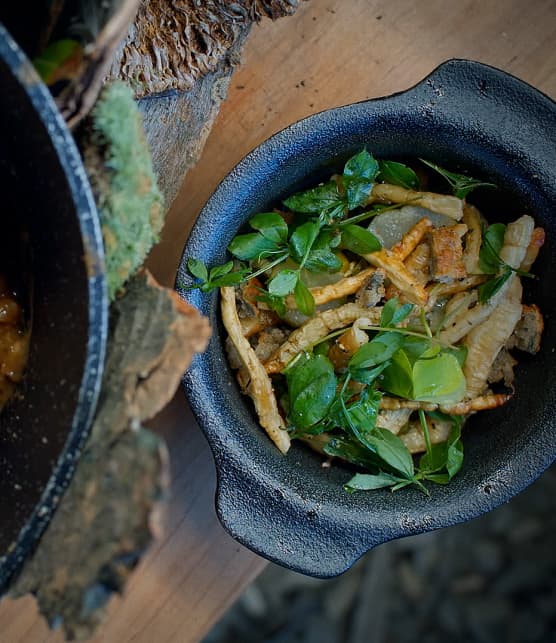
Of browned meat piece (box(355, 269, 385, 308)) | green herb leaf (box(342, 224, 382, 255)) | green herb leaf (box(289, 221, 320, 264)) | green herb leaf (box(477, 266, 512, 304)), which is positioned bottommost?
green herb leaf (box(477, 266, 512, 304))

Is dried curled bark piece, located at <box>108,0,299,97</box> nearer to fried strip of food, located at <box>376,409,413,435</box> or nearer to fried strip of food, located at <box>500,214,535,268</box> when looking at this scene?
fried strip of food, located at <box>500,214,535,268</box>

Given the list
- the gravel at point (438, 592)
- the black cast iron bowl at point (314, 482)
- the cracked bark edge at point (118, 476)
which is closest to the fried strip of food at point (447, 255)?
the black cast iron bowl at point (314, 482)

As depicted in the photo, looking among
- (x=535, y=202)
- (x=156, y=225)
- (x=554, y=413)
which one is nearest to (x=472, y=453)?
(x=554, y=413)

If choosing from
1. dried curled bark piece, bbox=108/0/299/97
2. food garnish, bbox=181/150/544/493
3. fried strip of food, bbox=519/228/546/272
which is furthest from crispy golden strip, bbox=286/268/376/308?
dried curled bark piece, bbox=108/0/299/97

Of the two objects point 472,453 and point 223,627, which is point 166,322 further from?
point 223,627

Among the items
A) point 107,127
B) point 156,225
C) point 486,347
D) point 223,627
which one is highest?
point 107,127
